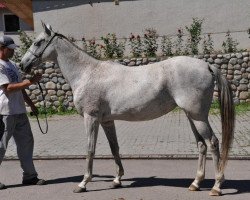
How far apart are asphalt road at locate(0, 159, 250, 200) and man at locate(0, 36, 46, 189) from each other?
13.0 inches

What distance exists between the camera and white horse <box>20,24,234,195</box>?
5.28 meters

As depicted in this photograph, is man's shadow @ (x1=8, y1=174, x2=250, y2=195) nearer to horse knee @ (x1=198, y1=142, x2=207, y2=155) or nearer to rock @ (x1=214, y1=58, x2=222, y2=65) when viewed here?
horse knee @ (x1=198, y1=142, x2=207, y2=155)

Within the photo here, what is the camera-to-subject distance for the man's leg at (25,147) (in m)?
6.25

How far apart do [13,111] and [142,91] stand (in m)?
1.92

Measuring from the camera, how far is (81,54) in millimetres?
5914

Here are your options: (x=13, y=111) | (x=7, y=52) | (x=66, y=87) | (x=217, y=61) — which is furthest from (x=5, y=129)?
(x=217, y=61)

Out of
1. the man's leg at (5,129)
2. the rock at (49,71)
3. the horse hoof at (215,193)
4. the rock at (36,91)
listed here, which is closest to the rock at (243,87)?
the rock at (49,71)

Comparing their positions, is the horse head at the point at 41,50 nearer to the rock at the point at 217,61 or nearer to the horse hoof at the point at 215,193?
the horse hoof at the point at 215,193

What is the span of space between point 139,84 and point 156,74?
0.83 ft

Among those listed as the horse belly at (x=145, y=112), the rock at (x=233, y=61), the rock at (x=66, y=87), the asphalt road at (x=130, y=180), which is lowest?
the asphalt road at (x=130, y=180)

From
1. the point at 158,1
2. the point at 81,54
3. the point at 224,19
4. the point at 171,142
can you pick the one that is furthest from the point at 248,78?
the point at 81,54

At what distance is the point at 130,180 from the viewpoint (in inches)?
249

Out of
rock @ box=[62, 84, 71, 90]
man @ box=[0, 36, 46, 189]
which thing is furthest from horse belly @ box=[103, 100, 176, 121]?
rock @ box=[62, 84, 71, 90]

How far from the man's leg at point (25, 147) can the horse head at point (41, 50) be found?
85 cm
